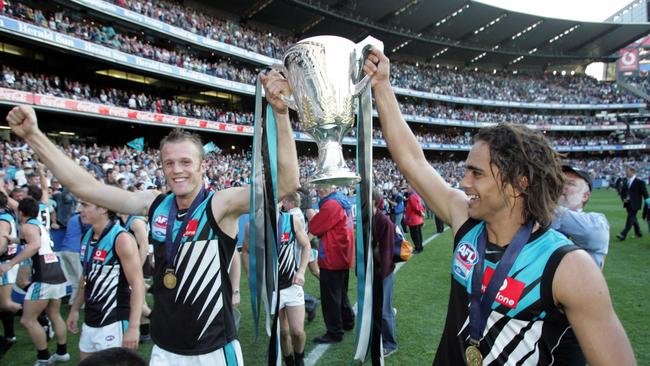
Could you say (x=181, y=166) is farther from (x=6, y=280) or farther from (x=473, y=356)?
(x=6, y=280)

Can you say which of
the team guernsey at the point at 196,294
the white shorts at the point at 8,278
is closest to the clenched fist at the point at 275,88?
the team guernsey at the point at 196,294

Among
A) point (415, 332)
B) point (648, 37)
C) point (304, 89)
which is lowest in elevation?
point (415, 332)

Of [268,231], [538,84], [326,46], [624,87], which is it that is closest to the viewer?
[326,46]

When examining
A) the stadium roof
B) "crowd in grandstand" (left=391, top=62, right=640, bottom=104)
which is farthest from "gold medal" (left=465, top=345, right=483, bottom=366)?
"crowd in grandstand" (left=391, top=62, right=640, bottom=104)

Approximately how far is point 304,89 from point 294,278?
10.3ft

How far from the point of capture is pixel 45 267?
4867 mm

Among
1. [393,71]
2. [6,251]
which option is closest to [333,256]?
[6,251]

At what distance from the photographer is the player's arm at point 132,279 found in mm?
2826

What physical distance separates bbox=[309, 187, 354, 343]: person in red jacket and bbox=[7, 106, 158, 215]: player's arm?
3033mm

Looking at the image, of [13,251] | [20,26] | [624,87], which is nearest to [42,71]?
[20,26]

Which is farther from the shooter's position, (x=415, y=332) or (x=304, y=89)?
(x=415, y=332)

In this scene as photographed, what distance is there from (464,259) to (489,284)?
0.67ft

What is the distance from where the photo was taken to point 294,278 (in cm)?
463

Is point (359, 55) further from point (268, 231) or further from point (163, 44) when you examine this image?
point (163, 44)
